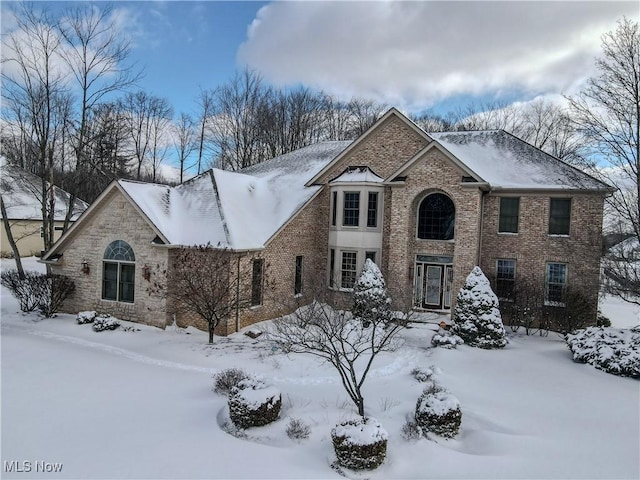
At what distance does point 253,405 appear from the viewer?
26.2ft

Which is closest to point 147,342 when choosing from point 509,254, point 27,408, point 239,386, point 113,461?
point 27,408

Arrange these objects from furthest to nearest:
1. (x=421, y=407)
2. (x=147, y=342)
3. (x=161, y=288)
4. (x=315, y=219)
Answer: (x=315, y=219) → (x=161, y=288) → (x=147, y=342) → (x=421, y=407)

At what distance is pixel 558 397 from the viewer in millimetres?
9922

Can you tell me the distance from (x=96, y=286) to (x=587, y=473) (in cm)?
1643

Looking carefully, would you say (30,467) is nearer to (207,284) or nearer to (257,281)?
(207,284)

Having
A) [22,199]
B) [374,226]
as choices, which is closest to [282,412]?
[374,226]

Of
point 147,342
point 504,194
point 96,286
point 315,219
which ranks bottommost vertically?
point 147,342

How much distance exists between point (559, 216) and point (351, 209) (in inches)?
351

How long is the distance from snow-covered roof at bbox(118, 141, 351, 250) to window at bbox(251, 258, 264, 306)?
0.89 m

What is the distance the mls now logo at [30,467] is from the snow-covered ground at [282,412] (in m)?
0.03

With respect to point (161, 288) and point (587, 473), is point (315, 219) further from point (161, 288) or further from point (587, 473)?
point (587, 473)

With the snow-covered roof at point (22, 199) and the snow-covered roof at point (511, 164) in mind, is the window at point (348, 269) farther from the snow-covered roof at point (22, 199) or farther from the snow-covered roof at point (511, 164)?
the snow-covered roof at point (22, 199)

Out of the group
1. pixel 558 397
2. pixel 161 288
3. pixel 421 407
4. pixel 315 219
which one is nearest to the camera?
pixel 421 407

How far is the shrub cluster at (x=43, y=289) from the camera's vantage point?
16156 mm
